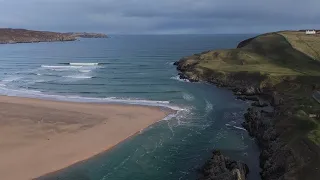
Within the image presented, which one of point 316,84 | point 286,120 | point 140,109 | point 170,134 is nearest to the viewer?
point 286,120

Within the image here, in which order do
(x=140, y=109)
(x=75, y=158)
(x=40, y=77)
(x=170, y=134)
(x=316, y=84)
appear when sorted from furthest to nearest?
(x=40, y=77)
(x=316, y=84)
(x=140, y=109)
(x=170, y=134)
(x=75, y=158)

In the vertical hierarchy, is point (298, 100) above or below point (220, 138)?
above

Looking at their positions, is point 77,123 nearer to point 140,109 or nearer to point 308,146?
point 140,109

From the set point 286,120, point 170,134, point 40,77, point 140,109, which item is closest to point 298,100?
point 286,120

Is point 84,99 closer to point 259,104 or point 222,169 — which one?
point 259,104

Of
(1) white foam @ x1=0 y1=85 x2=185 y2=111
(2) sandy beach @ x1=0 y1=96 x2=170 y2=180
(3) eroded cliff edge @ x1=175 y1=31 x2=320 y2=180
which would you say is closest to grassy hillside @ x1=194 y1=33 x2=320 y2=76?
(3) eroded cliff edge @ x1=175 y1=31 x2=320 y2=180
